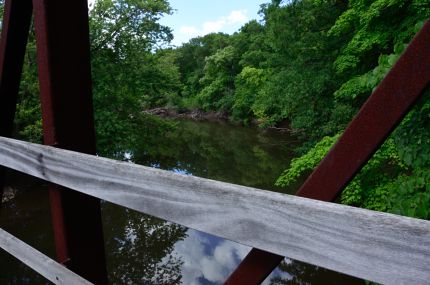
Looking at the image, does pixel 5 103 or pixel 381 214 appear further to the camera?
pixel 5 103

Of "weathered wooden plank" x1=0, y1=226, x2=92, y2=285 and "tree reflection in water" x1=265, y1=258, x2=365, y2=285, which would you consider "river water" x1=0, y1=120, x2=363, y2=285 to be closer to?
"tree reflection in water" x1=265, y1=258, x2=365, y2=285

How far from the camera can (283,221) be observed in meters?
0.72

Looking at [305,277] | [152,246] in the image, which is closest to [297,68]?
[305,277]

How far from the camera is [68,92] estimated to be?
4.07 feet

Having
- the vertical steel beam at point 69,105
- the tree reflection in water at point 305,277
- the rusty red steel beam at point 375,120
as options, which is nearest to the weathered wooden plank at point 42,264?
the vertical steel beam at point 69,105

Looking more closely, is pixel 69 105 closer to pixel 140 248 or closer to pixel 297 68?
pixel 140 248

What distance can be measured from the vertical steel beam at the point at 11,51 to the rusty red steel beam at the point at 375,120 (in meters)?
1.32

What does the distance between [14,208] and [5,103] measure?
11356 mm

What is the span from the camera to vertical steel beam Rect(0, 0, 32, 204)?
1.40 m

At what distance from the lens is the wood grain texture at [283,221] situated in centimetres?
61

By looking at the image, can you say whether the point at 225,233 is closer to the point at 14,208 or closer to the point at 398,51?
the point at 398,51

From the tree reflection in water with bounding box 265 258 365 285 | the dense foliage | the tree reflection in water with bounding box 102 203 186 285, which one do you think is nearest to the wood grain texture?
the dense foliage

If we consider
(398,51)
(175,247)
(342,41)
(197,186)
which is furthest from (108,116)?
(197,186)

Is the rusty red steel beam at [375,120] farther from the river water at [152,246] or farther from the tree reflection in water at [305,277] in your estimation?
the tree reflection in water at [305,277]
